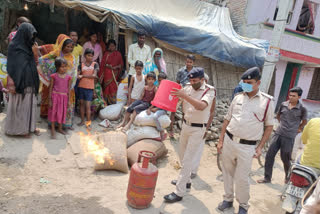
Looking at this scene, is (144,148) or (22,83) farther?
(144,148)

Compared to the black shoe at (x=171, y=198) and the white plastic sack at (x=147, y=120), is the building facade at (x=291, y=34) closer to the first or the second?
the white plastic sack at (x=147, y=120)

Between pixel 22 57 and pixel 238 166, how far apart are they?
3.95 m

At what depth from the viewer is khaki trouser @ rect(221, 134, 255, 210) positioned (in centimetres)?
296

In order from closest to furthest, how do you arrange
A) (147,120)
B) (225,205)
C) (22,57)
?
(225,205), (22,57), (147,120)

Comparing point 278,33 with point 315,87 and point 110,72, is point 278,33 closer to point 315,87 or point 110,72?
point 110,72

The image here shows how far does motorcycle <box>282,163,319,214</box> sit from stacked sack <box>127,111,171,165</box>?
2.29 m

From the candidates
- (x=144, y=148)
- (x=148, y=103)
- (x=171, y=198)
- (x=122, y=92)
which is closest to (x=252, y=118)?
(x=171, y=198)

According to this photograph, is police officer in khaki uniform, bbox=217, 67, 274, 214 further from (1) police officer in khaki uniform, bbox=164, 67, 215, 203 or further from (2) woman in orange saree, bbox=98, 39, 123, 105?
(2) woman in orange saree, bbox=98, 39, 123, 105

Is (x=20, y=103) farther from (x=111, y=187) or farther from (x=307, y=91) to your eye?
(x=307, y=91)

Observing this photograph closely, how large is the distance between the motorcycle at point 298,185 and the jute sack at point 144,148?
7.48 ft

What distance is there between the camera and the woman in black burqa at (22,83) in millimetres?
4027

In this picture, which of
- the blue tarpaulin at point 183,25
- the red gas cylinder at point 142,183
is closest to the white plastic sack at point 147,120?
the red gas cylinder at point 142,183

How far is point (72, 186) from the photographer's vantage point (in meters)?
3.49

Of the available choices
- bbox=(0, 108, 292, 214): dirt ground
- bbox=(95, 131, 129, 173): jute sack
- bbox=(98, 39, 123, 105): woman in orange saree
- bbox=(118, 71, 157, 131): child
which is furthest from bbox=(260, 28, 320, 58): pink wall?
bbox=(95, 131, 129, 173): jute sack
